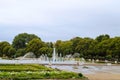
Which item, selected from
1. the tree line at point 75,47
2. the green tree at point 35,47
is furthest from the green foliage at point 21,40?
the green tree at point 35,47

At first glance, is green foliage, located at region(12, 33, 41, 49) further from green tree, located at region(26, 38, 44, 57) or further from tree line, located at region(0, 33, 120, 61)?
green tree, located at region(26, 38, 44, 57)

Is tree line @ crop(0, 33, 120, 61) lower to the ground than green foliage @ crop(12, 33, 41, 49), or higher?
lower

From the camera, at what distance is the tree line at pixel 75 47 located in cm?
6469

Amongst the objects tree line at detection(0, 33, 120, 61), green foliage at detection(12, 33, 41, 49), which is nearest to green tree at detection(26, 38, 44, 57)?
tree line at detection(0, 33, 120, 61)

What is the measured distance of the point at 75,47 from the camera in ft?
268

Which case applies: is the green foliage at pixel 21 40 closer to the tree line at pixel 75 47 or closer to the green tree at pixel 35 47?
the tree line at pixel 75 47

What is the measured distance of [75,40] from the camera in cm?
8256

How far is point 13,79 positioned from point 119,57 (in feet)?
156

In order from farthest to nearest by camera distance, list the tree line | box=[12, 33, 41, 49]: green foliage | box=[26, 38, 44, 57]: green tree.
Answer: box=[12, 33, 41, 49]: green foliage, box=[26, 38, 44, 57]: green tree, the tree line

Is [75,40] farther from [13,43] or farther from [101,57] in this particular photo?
[13,43]

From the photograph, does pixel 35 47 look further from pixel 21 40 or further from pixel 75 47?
pixel 21 40

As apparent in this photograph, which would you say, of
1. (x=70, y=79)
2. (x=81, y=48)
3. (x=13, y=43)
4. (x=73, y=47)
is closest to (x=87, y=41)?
(x=81, y=48)

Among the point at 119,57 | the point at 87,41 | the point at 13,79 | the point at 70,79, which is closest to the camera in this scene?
the point at 13,79

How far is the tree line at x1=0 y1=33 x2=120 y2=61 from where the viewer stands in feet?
212
